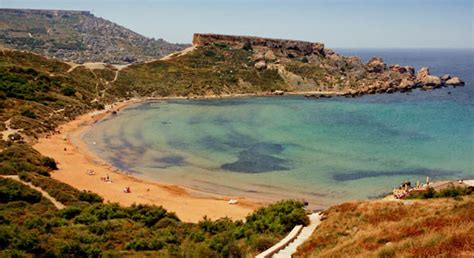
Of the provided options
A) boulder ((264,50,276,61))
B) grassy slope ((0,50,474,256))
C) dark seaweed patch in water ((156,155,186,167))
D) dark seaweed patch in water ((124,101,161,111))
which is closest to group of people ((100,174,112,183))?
grassy slope ((0,50,474,256))

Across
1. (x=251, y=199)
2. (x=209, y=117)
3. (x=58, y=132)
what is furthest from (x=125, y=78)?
(x=251, y=199)

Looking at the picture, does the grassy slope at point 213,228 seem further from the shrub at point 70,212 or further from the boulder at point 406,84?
the boulder at point 406,84

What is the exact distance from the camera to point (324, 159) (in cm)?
4828

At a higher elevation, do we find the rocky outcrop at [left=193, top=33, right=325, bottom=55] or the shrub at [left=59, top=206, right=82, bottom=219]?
the rocky outcrop at [left=193, top=33, right=325, bottom=55]

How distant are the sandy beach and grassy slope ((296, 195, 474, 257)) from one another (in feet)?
43.6

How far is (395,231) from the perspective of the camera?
1444 cm

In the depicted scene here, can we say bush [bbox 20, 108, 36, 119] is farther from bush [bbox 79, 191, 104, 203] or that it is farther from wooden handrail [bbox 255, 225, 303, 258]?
wooden handrail [bbox 255, 225, 303, 258]

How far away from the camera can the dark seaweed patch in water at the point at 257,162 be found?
1762 inches

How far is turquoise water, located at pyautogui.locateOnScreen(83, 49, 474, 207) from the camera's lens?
132 ft

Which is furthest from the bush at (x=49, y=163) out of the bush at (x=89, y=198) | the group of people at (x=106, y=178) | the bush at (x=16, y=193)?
the bush at (x=16, y=193)

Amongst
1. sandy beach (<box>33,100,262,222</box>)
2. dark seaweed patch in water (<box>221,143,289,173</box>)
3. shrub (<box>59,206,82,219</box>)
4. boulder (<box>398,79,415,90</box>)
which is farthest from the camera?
boulder (<box>398,79,415,90</box>)

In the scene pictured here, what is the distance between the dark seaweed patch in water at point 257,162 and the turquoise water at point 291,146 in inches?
4.3

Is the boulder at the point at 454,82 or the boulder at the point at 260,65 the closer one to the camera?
the boulder at the point at 260,65

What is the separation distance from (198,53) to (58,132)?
81.6m
